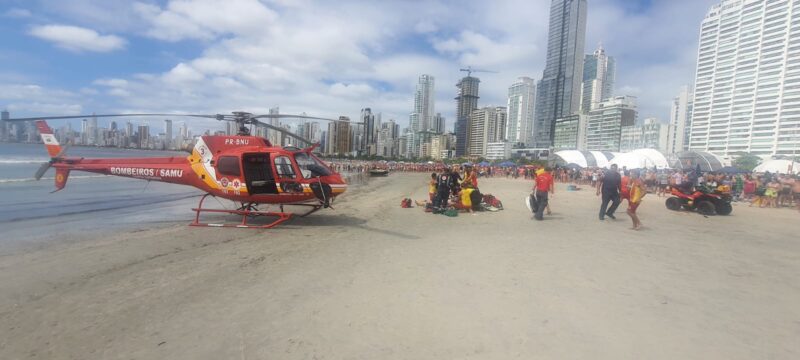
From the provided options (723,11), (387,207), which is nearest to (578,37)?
(723,11)

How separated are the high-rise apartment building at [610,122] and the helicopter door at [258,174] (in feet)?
492

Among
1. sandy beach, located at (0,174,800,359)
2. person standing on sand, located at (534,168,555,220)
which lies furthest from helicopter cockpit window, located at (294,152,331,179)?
person standing on sand, located at (534,168,555,220)

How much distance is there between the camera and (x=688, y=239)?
8.26 m

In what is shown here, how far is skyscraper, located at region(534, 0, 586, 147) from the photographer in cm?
16688

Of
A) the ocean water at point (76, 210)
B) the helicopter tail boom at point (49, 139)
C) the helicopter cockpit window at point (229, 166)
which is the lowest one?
the ocean water at point (76, 210)

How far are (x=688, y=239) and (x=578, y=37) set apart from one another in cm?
18991

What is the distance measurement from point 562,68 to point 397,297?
19029 centimetres

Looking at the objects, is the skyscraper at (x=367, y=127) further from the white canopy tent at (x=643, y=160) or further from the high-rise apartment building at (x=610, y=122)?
the high-rise apartment building at (x=610, y=122)

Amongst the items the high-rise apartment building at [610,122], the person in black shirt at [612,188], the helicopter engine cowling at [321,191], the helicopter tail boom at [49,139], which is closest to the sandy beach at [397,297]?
the helicopter engine cowling at [321,191]

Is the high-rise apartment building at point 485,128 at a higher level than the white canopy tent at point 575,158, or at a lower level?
higher

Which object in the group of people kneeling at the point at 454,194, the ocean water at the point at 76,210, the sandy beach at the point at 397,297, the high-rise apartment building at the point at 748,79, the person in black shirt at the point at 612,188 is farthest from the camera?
the high-rise apartment building at the point at 748,79

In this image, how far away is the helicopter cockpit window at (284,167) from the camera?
927 centimetres

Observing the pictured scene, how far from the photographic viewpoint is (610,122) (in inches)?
5541

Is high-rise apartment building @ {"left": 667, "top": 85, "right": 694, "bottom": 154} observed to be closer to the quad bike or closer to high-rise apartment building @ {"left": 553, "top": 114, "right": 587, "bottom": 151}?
high-rise apartment building @ {"left": 553, "top": 114, "right": 587, "bottom": 151}
